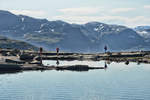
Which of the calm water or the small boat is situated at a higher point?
the small boat

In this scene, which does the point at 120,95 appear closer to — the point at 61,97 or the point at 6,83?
the point at 61,97

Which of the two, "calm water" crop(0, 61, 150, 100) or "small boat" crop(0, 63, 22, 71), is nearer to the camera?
"calm water" crop(0, 61, 150, 100)

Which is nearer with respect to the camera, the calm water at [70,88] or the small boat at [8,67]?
the calm water at [70,88]

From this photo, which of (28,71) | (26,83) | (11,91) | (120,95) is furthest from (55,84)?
(28,71)

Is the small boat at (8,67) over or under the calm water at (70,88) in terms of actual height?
over

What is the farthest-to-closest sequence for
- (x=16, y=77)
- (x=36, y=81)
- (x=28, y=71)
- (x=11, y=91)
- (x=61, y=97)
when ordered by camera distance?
Result: (x=28, y=71) → (x=16, y=77) → (x=36, y=81) → (x=11, y=91) → (x=61, y=97)

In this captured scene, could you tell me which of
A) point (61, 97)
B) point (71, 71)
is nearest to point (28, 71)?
point (71, 71)

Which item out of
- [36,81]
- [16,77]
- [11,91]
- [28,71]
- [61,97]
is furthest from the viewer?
[28,71]

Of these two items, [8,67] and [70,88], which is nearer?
[70,88]

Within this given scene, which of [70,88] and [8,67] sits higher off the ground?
[8,67]

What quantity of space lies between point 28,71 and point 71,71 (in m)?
13.1

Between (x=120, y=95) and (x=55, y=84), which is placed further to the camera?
(x=55, y=84)

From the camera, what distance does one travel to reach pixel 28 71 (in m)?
110

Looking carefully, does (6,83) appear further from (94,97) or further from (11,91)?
(94,97)
